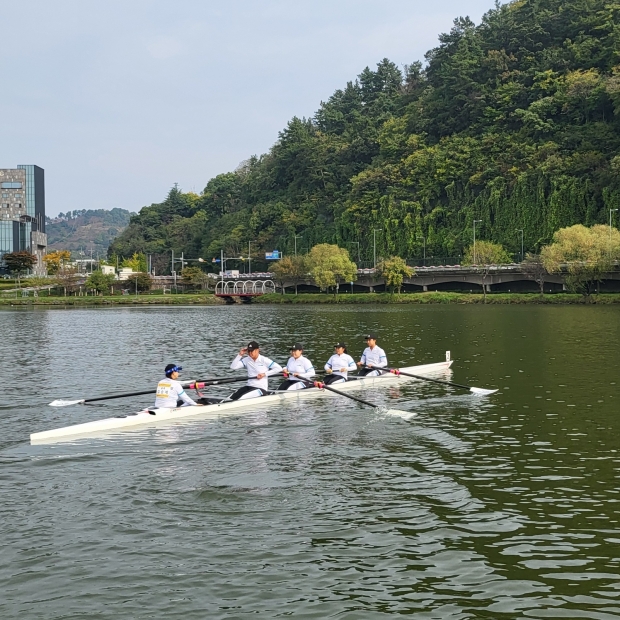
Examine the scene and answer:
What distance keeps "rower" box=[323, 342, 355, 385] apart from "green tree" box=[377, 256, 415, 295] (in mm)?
106744

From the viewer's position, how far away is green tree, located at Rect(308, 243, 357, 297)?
468 ft

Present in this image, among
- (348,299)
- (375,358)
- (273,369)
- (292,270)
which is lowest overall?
(375,358)

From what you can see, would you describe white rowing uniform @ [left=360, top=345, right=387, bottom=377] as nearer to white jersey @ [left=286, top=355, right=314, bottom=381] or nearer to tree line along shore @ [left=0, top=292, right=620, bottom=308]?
white jersey @ [left=286, top=355, right=314, bottom=381]

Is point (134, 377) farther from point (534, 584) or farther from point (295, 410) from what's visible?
point (534, 584)

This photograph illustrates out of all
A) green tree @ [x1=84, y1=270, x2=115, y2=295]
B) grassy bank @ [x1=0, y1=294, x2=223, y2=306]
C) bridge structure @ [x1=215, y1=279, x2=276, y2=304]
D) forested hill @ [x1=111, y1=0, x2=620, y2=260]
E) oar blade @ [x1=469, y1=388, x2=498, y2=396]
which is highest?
forested hill @ [x1=111, y1=0, x2=620, y2=260]

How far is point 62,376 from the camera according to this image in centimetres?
3609

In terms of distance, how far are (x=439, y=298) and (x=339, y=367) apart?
96583mm

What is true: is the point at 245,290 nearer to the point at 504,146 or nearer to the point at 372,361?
the point at 504,146

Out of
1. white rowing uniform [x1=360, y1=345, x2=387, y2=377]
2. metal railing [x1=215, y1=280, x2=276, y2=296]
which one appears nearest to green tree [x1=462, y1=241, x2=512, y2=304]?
metal railing [x1=215, y1=280, x2=276, y2=296]

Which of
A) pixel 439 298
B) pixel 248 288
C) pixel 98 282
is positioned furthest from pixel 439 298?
pixel 98 282

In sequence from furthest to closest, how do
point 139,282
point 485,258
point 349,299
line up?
point 139,282, point 349,299, point 485,258

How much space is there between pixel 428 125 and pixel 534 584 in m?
184

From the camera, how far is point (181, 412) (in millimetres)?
Answer: 23297

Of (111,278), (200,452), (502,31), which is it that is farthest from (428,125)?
(200,452)
